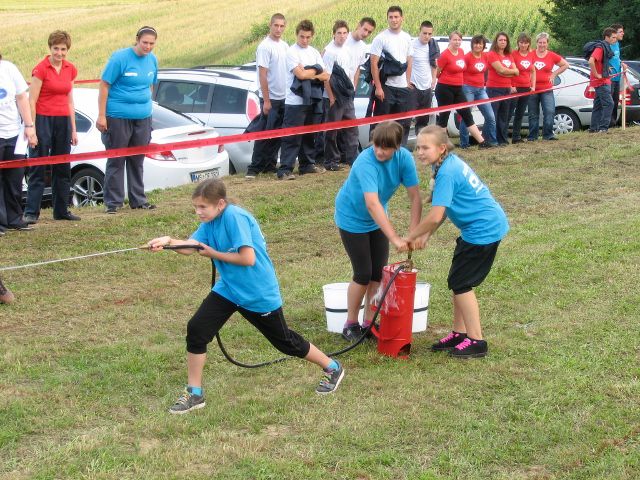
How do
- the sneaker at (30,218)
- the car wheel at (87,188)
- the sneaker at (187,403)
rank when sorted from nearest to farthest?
the sneaker at (187,403), the sneaker at (30,218), the car wheel at (87,188)

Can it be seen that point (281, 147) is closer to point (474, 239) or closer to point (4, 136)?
point (4, 136)

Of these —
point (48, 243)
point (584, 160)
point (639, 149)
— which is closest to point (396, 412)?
point (48, 243)

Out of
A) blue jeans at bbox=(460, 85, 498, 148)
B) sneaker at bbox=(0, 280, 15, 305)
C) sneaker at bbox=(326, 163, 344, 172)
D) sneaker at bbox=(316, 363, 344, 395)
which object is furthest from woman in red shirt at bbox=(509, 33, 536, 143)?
sneaker at bbox=(316, 363, 344, 395)

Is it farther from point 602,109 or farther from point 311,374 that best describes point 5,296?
point 602,109

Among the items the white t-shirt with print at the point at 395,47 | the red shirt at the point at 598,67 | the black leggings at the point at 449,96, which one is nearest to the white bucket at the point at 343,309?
the white t-shirt with print at the point at 395,47

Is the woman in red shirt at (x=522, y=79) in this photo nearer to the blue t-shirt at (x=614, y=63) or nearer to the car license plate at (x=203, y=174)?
the blue t-shirt at (x=614, y=63)

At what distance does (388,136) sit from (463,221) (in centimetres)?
75

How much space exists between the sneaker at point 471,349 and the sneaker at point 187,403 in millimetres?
1802

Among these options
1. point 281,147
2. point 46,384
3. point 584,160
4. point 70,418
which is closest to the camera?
point 70,418

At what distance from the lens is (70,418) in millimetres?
5676

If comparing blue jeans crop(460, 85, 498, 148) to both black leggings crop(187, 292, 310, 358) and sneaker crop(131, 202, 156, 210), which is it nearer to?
sneaker crop(131, 202, 156, 210)

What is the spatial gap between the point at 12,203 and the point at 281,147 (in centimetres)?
389

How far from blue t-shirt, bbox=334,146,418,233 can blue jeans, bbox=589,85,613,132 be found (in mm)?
10280

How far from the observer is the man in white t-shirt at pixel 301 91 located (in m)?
12.2
